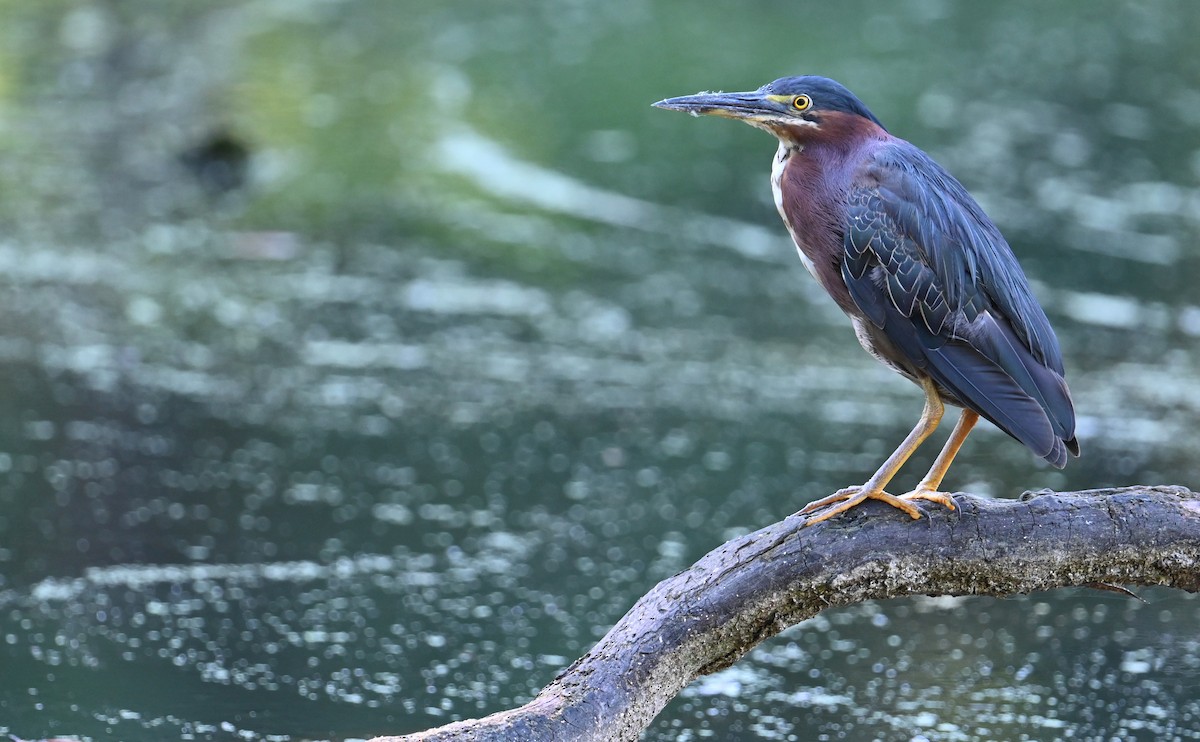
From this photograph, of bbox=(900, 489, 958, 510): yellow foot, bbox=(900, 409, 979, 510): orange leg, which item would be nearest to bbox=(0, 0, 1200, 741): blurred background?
bbox=(900, 409, 979, 510): orange leg

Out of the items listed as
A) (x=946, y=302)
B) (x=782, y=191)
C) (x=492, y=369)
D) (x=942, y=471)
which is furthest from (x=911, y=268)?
(x=492, y=369)

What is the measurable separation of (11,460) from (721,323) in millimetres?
3339

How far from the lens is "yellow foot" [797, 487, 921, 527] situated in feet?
11.2

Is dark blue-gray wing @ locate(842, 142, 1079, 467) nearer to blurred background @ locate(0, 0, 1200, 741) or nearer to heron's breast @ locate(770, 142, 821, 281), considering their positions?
heron's breast @ locate(770, 142, 821, 281)

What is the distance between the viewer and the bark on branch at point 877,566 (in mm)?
3330

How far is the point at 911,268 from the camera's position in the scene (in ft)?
12.0

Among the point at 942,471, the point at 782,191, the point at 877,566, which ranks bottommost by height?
the point at 877,566

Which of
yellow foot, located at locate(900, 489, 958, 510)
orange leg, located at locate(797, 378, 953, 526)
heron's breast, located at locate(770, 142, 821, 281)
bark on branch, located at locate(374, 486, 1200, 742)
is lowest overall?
bark on branch, located at locate(374, 486, 1200, 742)

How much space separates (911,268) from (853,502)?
577 millimetres

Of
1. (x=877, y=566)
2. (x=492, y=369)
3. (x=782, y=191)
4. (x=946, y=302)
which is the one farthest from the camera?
(x=492, y=369)

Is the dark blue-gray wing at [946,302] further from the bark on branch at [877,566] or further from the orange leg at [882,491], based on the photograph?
the bark on branch at [877,566]

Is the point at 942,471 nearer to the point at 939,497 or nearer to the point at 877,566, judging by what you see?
the point at 939,497

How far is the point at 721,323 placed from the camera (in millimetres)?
7727

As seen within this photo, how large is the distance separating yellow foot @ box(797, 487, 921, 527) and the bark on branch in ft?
0.07
